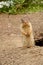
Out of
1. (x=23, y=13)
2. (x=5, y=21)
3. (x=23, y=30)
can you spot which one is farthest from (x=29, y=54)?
(x=23, y=13)

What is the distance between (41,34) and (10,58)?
309 cm

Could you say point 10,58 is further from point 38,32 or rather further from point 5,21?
point 5,21

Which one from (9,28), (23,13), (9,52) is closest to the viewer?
(9,52)

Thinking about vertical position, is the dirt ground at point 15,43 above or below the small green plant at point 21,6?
below

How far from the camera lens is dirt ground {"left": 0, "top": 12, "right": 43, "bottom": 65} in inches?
279

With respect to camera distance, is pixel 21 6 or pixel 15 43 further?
pixel 21 6

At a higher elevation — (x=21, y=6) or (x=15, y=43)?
(x=21, y=6)

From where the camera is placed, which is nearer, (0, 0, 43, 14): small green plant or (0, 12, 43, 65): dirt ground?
(0, 12, 43, 65): dirt ground

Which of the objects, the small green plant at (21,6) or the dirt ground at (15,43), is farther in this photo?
the small green plant at (21,6)

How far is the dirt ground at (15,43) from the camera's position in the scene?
23.2ft

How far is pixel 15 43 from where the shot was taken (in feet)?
29.8

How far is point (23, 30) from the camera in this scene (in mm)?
8414

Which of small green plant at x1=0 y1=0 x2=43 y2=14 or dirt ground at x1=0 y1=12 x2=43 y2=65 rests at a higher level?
small green plant at x1=0 y1=0 x2=43 y2=14

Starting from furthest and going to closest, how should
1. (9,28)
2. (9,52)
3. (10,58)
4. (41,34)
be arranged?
(9,28), (41,34), (9,52), (10,58)
